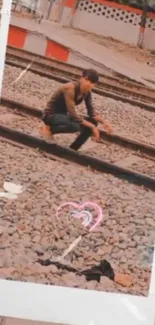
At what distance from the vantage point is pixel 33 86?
3.31ft

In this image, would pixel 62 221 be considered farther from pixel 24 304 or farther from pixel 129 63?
pixel 129 63

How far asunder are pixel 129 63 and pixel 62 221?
0.36 metres

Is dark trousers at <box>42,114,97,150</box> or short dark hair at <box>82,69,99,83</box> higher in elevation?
short dark hair at <box>82,69,99,83</box>

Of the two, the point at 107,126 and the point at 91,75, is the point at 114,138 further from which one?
the point at 91,75

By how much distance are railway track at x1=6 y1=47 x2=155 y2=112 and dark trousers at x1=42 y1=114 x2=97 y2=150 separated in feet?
0.25

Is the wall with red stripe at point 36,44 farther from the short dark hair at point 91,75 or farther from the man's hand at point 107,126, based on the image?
the man's hand at point 107,126

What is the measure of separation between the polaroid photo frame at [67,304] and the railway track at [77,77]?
0.04 meters

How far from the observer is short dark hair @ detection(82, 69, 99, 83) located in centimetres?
101

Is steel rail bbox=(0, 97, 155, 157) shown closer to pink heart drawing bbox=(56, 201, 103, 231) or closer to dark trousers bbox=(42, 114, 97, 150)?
dark trousers bbox=(42, 114, 97, 150)

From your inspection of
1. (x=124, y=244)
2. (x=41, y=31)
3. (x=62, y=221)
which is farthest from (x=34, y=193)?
(x=41, y=31)

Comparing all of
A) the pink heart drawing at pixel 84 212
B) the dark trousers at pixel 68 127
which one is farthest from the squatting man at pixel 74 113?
the pink heart drawing at pixel 84 212

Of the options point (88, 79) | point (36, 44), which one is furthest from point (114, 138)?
point (36, 44)

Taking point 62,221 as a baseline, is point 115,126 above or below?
above

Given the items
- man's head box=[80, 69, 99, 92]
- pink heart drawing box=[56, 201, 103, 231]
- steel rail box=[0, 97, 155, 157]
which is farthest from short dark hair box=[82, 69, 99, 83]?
pink heart drawing box=[56, 201, 103, 231]
